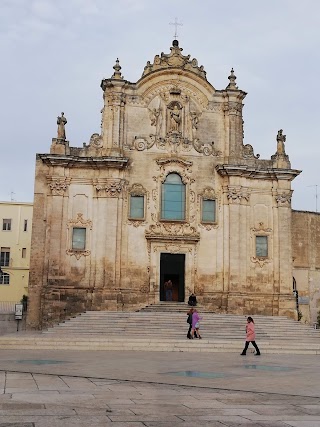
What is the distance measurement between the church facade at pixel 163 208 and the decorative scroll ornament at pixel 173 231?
0.18ft

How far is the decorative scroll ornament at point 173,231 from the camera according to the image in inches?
1214

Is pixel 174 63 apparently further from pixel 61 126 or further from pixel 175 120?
pixel 61 126

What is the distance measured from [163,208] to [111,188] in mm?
3032

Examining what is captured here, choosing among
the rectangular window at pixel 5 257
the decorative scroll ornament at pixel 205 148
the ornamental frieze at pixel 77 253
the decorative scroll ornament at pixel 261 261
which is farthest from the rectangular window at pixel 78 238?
the rectangular window at pixel 5 257

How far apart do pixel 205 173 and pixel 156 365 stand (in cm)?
1734

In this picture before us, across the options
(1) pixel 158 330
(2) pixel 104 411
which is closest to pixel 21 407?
(2) pixel 104 411

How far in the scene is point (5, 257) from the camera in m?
54.3

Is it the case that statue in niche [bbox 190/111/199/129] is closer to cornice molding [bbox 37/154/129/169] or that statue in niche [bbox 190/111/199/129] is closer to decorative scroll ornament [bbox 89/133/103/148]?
cornice molding [bbox 37/154/129/169]

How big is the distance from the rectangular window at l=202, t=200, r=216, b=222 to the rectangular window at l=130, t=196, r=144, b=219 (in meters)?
3.39

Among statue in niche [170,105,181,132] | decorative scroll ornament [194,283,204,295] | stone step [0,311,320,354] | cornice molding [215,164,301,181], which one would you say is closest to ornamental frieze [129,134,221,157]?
statue in niche [170,105,181,132]

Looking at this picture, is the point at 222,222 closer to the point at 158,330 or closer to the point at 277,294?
the point at 277,294

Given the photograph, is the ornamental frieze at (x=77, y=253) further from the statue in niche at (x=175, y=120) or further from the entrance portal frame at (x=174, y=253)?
the statue in niche at (x=175, y=120)

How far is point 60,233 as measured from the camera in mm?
30156

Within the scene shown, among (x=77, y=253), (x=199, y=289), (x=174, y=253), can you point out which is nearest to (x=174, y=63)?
(x=174, y=253)
